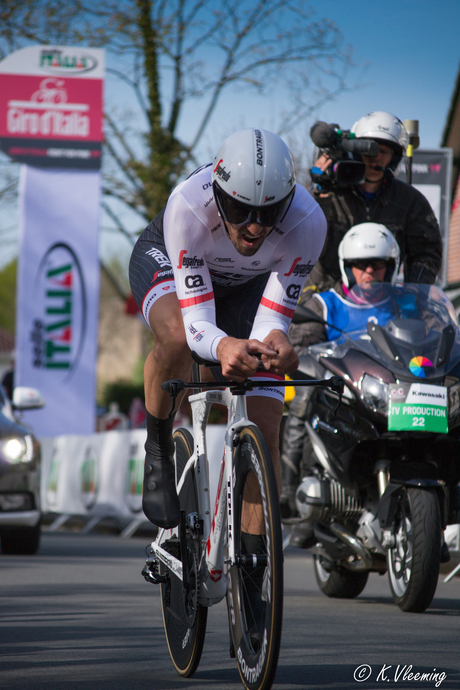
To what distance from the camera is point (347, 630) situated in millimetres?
5238

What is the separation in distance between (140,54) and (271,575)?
26.4 metres

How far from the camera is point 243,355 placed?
143 inches

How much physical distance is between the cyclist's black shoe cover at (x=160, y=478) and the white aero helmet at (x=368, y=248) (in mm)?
2479

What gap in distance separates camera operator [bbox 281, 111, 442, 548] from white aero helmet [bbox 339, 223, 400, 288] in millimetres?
359

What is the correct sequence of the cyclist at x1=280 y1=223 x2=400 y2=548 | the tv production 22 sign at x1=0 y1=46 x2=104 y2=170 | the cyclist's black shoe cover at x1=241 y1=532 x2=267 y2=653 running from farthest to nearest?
the tv production 22 sign at x1=0 y1=46 x2=104 y2=170, the cyclist at x1=280 y1=223 x2=400 y2=548, the cyclist's black shoe cover at x1=241 y1=532 x2=267 y2=653

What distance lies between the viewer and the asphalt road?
3.99 meters

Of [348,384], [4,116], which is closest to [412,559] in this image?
[348,384]

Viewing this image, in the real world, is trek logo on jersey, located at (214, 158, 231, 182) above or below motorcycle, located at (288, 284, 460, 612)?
above

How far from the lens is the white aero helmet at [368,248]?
6578mm

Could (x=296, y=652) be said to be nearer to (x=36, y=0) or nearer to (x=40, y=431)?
(x=40, y=431)

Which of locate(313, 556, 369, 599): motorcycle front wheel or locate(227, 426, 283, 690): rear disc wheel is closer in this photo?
locate(227, 426, 283, 690): rear disc wheel

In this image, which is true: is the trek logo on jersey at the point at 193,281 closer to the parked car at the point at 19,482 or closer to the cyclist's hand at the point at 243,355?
the cyclist's hand at the point at 243,355

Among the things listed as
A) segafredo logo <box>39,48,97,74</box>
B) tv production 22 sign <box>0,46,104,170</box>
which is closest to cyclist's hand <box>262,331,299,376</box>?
tv production 22 sign <box>0,46,104,170</box>

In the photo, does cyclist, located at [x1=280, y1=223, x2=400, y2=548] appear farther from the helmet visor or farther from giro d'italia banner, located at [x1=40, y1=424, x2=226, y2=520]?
giro d'italia banner, located at [x1=40, y1=424, x2=226, y2=520]
